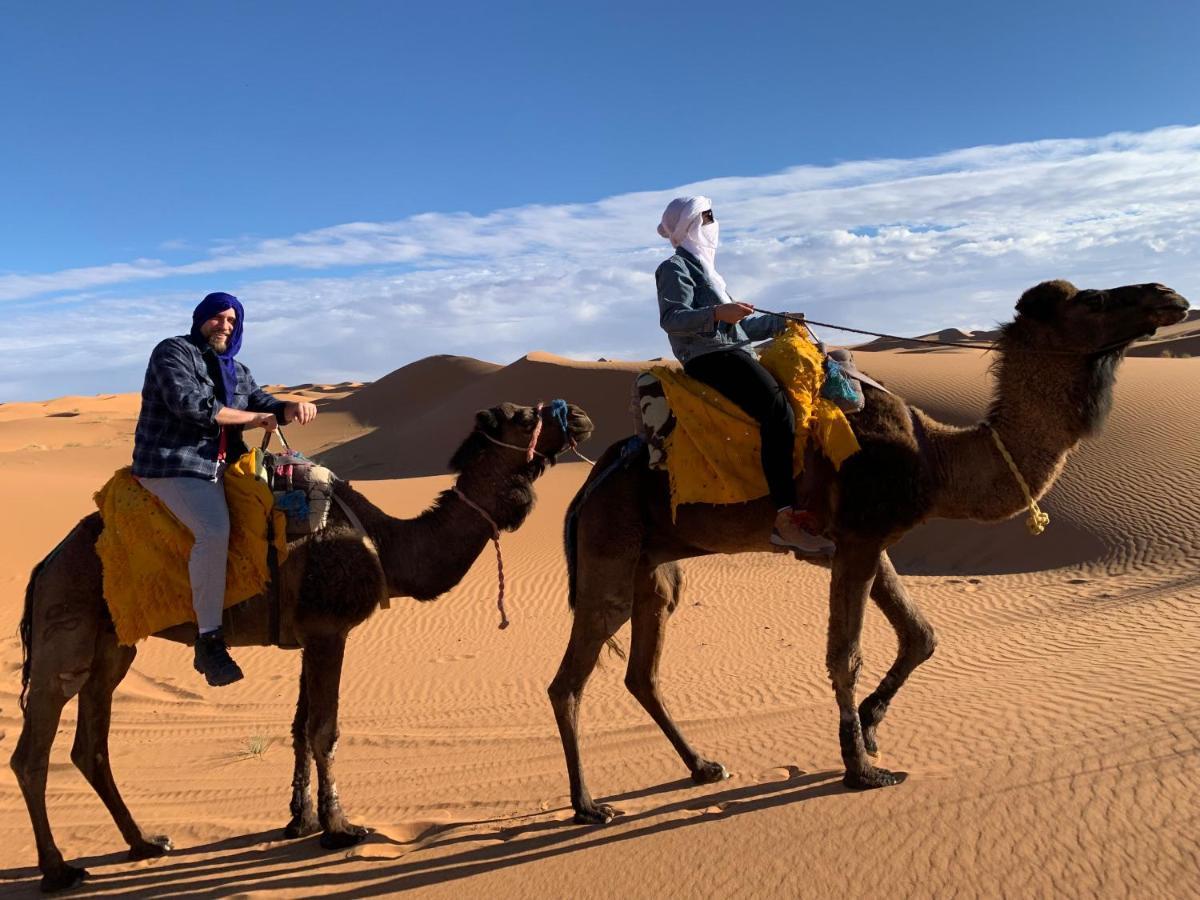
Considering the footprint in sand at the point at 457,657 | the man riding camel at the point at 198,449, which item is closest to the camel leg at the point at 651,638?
the man riding camel at the point at 198,449

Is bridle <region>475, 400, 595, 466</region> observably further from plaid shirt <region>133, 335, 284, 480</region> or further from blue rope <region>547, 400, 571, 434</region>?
plaid shirt <region>133, 335, 284, 480</region>

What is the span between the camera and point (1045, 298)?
5082mm

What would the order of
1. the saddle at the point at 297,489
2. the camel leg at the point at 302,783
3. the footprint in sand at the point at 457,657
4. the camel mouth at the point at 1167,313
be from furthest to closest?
1. the footprint in sand at the point at 457,657
2. the camel leg at the point at 302,783
3. the saddle at the point at 297,489
4. the camel mouth at the point at 1167,313

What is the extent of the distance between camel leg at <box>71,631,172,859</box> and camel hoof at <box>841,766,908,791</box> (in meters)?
4.15

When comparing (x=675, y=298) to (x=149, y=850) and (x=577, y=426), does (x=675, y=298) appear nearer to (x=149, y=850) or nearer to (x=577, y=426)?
(x=577, y=426)

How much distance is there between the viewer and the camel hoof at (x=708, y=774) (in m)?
5.78

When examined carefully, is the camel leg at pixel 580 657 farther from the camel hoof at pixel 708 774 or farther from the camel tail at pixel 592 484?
the camel hoof at pixel 708 774

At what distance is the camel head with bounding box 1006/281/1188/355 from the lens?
475cm

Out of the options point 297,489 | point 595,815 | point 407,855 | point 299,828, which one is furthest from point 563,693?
point 297,489

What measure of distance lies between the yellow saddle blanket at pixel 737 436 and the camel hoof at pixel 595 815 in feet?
5.76

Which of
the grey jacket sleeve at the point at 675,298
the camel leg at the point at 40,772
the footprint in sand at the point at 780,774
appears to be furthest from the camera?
the footprint in sand at the point at 780,774

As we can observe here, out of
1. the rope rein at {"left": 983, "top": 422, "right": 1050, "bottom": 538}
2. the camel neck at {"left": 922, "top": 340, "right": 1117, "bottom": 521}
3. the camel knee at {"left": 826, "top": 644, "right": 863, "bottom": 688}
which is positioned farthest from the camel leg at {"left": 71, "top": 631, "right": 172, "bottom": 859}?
the rope rein at {"left": 983, "top": 422, "right": 1050, "bottom": 538}

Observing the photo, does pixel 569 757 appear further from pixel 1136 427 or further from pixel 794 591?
pixel 1136 427

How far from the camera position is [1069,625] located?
993 cm
